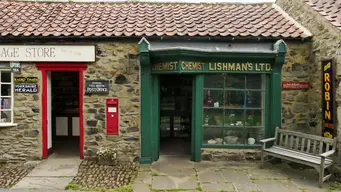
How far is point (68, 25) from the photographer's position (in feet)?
21.6

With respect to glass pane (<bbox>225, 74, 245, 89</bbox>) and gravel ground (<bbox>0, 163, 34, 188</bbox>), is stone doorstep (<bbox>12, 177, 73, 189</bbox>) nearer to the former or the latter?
gravel ground (<bbox>0, 163, 34, 188</bbox>)

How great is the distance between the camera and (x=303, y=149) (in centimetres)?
571

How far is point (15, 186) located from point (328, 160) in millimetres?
6577

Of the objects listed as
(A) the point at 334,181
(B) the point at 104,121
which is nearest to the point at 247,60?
(A) the point at 334,181

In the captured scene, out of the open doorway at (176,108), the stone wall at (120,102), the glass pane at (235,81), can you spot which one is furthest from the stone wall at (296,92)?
the stone wall at (120,102)

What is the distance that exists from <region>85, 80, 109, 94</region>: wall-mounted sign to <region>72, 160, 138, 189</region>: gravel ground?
6.11 feet

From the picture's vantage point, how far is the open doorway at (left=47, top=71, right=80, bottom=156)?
8.30 m

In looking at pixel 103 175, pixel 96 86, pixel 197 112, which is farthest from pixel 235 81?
pixel 103 175

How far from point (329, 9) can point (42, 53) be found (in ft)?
24.5

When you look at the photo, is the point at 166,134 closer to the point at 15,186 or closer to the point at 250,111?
the point at 250,111

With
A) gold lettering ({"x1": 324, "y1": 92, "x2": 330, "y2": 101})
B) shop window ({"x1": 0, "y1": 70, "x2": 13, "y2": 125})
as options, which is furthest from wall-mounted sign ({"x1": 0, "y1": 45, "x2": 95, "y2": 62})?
gold lettering ({"x1": 324, "y1": 92, "x2": 330, "y2": 101})

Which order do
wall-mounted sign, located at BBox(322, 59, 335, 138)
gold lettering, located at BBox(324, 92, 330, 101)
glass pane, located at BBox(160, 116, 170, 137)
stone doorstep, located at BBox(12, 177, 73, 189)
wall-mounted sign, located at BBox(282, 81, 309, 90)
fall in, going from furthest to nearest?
1. glass pane, located at BBox(160, 116, 170, 137)
2. wall-mounted sign, located at BBox(282, 81, 309, 90)
3. gold lettering, located at BBox(324, 92, 330, 101)
4. wall-mounted sign, located at BBox(322, 59, 335, 138)
5. stone doorstep, located at BBox(12, 177, 73, 189)

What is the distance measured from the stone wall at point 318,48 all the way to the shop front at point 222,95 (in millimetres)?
855

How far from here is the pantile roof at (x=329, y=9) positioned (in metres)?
5.53
